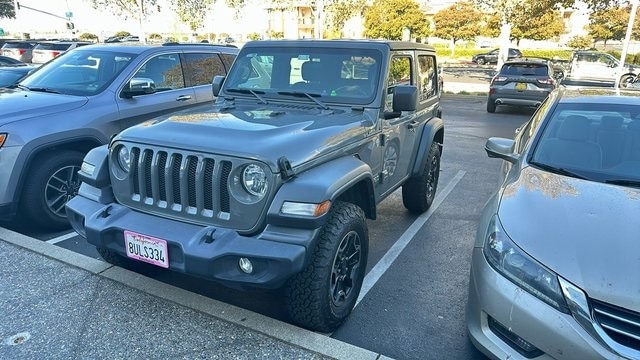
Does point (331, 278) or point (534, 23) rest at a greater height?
point (534, 23)

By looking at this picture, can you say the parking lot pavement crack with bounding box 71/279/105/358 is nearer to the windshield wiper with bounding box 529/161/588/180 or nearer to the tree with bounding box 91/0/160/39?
the windshield wiper with bounding box 529/161/588/180

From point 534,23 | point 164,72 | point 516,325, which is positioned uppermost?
point 534,23

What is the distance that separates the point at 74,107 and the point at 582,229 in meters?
4.56

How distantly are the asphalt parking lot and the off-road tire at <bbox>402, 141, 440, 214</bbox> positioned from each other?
143 millimetres

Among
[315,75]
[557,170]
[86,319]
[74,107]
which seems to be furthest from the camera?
[74,107]

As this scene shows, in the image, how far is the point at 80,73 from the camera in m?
5.32

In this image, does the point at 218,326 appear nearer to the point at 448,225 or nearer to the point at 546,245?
the point at 546,245

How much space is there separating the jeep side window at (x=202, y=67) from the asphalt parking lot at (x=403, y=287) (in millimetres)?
2566

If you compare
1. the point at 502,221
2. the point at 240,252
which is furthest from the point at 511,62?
the point at 240,252

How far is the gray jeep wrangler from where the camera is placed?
103 inches

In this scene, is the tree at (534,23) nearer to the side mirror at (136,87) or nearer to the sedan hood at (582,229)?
the side mirror at (136,87)

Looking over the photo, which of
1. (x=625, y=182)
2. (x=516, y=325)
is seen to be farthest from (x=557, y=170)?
(x=516, y=325)

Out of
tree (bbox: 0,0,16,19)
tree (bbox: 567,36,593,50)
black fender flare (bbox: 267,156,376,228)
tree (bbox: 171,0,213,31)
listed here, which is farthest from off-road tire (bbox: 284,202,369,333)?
tree (bbox: 0,0,16,19)

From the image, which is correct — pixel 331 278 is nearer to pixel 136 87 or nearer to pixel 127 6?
pixel 136 87
